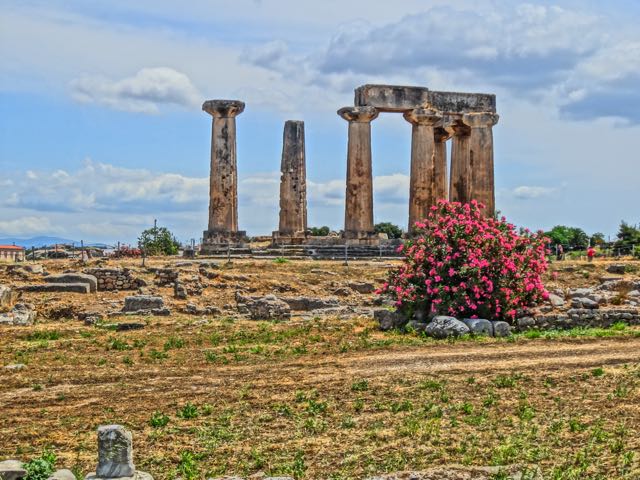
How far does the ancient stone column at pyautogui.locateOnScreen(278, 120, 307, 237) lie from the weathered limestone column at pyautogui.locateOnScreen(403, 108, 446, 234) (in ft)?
19.5

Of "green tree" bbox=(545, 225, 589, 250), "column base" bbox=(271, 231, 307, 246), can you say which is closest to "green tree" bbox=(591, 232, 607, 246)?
"green tree" bbox=(545, 225, 589, 250)

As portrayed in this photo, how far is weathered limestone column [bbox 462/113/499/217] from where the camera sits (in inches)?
1870

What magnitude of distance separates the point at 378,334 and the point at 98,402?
987 centimetres

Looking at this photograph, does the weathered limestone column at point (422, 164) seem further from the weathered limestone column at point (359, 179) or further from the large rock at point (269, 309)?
the large rock at point (269, 309)

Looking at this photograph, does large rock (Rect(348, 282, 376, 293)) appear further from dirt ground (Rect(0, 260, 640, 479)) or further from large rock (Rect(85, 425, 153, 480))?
large rock (Rect(85, 425, 153, 480))

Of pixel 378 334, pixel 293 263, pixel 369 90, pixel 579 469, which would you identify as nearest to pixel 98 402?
pixel 579 469

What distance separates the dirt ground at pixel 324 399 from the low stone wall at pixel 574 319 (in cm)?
72

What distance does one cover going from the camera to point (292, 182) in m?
50.9

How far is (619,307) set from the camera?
2470 cm

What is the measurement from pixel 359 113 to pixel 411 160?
3762 mm

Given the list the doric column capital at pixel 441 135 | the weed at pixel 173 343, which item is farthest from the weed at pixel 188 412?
the doric column capital at pixel 441 135

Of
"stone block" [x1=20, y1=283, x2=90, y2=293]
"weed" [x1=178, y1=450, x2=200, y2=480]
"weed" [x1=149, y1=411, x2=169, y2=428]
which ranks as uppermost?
"stone block" [x1=20, y1=283, x2=90, y2=293]

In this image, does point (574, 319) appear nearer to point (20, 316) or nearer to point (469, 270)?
point (469, 270)

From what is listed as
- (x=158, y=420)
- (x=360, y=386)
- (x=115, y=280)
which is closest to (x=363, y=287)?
(x=115, y=280)
